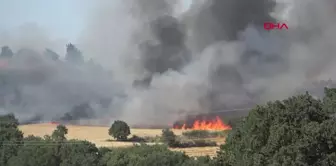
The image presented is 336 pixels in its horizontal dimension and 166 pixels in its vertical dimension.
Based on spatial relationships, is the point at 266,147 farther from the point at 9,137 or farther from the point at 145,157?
the point at 9,137

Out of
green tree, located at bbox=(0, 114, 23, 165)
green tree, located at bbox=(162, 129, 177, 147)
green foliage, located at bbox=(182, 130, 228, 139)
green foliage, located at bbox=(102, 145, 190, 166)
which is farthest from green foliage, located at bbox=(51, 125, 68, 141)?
green foliage, located at bbox=(182, 130, 228, 139)

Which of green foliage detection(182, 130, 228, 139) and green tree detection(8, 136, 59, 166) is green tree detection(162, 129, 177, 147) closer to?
green foliage detection(182, 130, 228, 139)

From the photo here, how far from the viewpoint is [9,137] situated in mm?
52812

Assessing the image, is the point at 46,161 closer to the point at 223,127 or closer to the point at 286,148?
the point at 223,127

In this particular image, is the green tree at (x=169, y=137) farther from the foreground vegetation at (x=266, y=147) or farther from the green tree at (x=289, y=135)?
the green tree at (x=289, y=135)

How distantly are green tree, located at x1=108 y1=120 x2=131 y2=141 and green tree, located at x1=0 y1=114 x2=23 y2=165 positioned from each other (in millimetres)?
9861

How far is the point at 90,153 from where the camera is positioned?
45.1 m

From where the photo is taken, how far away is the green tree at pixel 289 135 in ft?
91.1

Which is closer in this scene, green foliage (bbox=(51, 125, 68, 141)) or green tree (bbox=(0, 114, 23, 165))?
green tree (bbox=(0, 114, 23, 165))

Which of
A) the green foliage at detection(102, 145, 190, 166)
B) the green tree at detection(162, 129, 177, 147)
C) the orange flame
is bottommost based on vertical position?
the green foliage at detection(102, 145, 190, 166)

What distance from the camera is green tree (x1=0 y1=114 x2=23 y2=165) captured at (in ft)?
156

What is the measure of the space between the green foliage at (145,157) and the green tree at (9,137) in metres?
9.59

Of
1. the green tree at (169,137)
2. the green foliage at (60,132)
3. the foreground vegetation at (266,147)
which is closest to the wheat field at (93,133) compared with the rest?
the green foliage at (60,132)

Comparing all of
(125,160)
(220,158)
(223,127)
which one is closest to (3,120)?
(125,160)
